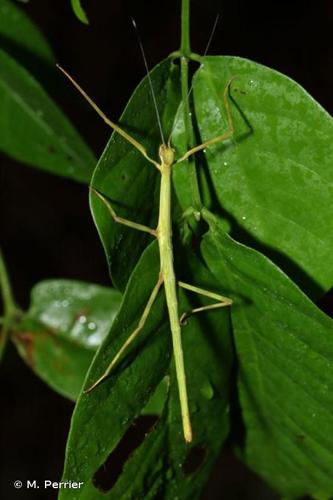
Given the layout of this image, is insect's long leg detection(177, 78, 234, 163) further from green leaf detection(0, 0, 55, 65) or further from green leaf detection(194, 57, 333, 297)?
green leaf detection(0, 0, 55, 65)

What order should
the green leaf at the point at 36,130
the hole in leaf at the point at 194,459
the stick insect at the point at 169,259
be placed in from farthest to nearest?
the green leaf at the point at 36,130 < the hole in leaf at the point at 194,459 < the stick insect at the point at 169,259

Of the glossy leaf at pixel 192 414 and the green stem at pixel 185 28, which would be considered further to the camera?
the glossy leaf at pixel 192 414

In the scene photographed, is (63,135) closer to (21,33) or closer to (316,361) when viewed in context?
(21,33)

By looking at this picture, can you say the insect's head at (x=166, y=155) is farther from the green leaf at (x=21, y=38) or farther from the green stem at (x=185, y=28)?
the green leaf at (x=21, y=38)

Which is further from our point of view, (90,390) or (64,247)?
(64,247)

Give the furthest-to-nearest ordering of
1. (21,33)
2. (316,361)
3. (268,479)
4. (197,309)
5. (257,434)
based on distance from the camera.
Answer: (21,33) < (268,479) < (257,434) < (197,309) < (316,361)

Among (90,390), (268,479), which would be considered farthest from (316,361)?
(268,479)

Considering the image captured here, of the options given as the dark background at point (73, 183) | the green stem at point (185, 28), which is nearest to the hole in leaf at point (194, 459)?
the green stem at point (185, 28)
